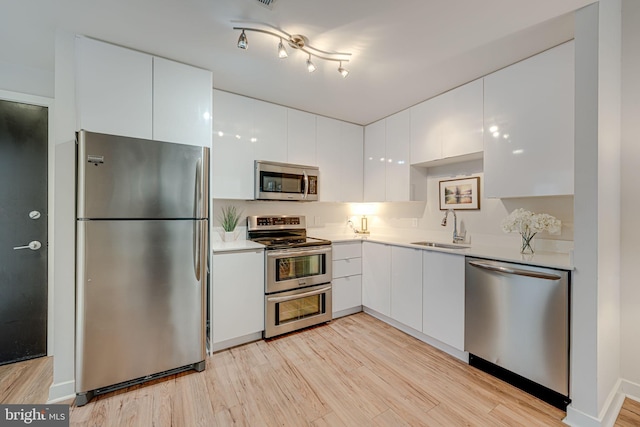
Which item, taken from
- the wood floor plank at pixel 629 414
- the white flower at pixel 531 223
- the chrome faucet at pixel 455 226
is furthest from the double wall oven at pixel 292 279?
the wood floor plank at pixel 629 414

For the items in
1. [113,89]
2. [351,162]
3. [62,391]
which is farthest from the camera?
[351,162]

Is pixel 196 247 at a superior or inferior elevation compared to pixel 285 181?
inferior

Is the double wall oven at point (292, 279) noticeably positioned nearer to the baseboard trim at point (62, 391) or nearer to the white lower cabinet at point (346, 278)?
the white lower cabinet at point (346, 278)

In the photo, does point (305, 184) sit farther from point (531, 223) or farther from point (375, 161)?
point (531, 223)

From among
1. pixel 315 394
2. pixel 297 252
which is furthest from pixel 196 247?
pixel 315 394

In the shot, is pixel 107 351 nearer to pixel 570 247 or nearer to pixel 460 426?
pixel 460 426

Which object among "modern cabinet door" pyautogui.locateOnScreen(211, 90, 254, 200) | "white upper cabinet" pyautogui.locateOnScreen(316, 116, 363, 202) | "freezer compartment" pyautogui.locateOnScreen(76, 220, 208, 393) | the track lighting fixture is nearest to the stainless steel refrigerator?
"freezer compartment" pyautogui.locateOnScreen(76, 220, 208, 393)

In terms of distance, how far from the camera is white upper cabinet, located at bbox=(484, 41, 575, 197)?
5.86 ft

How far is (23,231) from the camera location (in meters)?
2.16

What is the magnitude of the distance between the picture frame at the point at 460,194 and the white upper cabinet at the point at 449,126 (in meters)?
0.27

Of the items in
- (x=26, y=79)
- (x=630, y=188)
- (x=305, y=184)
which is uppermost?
(x=26, y=79)

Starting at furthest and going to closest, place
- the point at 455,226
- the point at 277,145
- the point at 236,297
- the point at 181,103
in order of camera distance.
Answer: the point at 277,145 < the point at 455,226 < the point at 236,297 < the point at 181,103

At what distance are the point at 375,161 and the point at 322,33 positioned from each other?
1.94 meters

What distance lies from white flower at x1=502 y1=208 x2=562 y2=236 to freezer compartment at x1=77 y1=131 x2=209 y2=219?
2.43m
